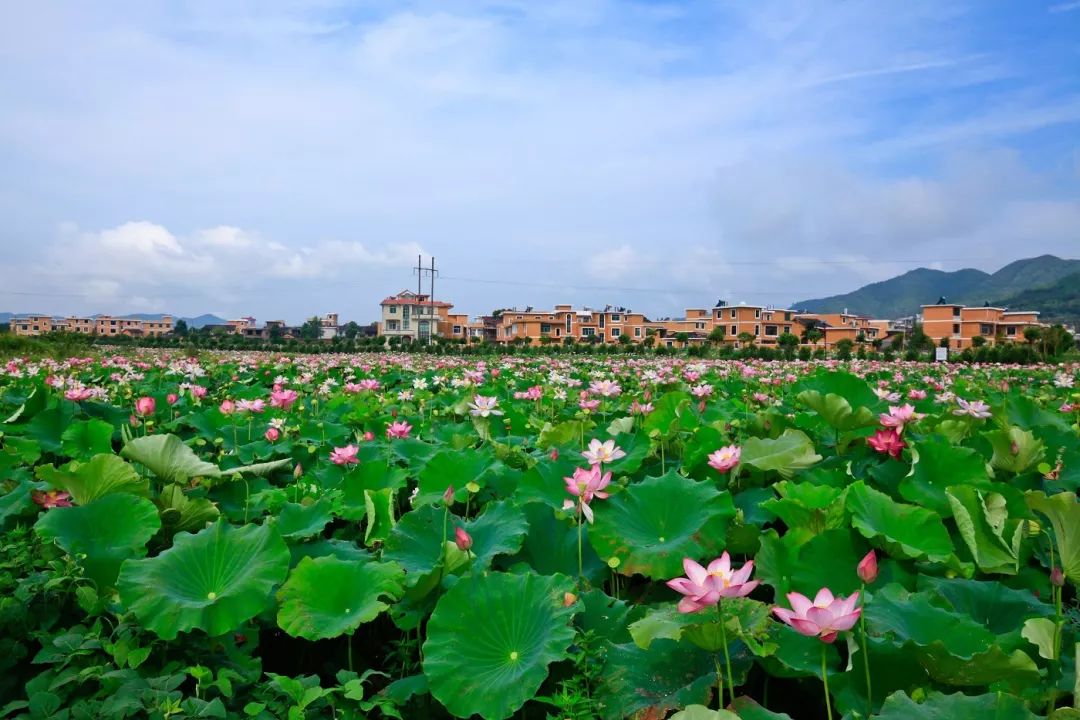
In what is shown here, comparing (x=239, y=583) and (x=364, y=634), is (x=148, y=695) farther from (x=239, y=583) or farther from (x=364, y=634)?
(x=364, y=634)

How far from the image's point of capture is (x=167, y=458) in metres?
2.15

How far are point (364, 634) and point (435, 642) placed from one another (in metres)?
0.45

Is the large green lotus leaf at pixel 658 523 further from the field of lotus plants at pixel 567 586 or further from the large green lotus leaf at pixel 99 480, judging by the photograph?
the large green lotus leaf at pixel 99 480

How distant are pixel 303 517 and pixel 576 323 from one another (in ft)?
239

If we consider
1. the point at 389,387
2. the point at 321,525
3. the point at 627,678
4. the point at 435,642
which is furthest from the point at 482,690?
the point at 389,387

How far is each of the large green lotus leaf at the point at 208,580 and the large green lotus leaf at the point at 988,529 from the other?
163 cm

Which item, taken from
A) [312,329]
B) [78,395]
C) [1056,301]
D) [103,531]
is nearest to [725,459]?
[103,531]

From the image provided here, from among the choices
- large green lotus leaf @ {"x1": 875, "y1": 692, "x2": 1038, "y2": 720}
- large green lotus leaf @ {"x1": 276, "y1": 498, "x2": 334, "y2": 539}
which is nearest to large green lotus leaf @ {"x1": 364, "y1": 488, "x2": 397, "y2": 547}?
Result: large green lotus leaf @ {"x1": 276, "y1": 498, "x2": 334, "y2": 539}

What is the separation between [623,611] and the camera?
143 centimetres

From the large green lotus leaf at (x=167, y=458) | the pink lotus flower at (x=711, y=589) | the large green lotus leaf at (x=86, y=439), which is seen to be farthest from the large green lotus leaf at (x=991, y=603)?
the large green lotus leaf at (x=86, y=439)

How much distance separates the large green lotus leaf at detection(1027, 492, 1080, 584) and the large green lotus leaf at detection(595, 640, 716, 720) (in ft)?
2.35

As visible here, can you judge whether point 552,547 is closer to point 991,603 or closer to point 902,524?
point 902,524

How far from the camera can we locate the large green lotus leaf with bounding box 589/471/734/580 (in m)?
1.59

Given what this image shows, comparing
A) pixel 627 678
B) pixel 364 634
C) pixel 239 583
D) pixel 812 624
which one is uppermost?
pixel 812 624
